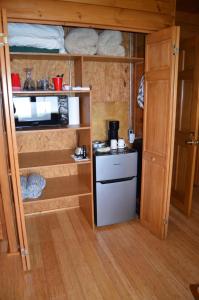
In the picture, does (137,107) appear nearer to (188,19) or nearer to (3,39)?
(188,19)

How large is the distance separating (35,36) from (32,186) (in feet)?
4.73

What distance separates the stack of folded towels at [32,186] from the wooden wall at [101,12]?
1520 mm

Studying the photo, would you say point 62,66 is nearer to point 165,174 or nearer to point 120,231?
point 165,174

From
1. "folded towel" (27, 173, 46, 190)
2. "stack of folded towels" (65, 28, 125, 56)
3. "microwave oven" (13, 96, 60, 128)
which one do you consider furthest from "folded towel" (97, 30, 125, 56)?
"folded towel" (27, 173, 46, 190)

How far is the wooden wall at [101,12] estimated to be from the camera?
1.88m

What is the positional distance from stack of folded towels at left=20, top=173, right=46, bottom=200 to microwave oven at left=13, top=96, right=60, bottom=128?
63cm

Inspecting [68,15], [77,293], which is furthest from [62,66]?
[77,293]

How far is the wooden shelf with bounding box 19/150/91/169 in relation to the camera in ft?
7.55

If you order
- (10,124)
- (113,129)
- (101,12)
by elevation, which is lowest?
(113,129)

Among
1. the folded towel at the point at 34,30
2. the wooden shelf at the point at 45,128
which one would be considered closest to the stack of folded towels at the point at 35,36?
the folded towel at the point at 34,30

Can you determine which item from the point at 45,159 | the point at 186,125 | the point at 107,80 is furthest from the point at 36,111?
the point at 186,125

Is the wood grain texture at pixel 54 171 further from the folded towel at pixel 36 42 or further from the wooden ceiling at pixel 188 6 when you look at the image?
the wooden ceiling at pixel 188 6

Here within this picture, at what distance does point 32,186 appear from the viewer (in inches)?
93.7

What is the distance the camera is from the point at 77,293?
71.1 inches
